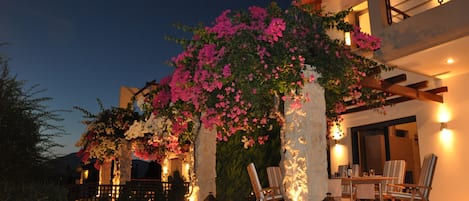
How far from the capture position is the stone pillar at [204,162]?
23.4 feet

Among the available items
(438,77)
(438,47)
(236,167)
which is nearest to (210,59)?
(438,47)

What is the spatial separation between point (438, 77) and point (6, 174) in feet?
26.0

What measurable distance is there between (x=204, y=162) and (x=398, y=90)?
12.7ft

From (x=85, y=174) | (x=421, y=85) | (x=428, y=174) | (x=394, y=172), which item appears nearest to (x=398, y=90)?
(x=421, y=85)

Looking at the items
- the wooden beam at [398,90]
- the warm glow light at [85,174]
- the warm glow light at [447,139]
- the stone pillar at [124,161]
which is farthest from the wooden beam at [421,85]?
the warm glow light at [85,174]

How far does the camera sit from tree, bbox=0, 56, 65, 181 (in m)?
5.20

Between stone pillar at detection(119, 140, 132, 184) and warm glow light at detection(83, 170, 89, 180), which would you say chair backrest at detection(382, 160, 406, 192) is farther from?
warm glow light at detection(83, 170, 89, 180)

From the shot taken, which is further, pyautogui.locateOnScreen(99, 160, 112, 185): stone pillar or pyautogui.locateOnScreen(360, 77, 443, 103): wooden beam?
pyautogui.locateOnScreen(99, 160, 112, 185): stone pillar

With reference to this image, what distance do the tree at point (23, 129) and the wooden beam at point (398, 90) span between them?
494 centimetres

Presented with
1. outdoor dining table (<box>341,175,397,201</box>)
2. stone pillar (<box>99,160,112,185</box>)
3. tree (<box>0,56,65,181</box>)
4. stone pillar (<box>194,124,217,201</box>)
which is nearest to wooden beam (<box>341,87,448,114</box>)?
outdoor dining table (<box>341,175,397,201</box>)

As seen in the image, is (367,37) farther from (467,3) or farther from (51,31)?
(51,31)

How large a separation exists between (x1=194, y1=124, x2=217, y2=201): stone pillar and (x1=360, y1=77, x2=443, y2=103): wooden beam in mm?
2874

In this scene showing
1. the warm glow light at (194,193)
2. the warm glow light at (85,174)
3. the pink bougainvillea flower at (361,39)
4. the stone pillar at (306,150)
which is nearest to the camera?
the stone pillar at (306,150)

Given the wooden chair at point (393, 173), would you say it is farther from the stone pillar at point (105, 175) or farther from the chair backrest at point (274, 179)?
the stone pillar at point (105, 175)
